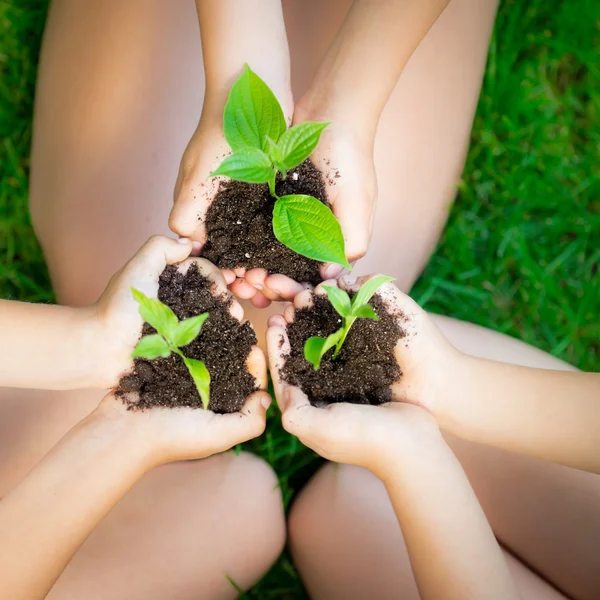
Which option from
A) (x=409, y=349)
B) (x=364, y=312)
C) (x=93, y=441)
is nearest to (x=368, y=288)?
(x=364, y=312)

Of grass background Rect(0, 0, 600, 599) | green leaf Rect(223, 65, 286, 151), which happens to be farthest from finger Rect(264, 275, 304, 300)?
grass background Rect(0, 0, 600, 599)

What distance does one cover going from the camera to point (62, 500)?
86cm

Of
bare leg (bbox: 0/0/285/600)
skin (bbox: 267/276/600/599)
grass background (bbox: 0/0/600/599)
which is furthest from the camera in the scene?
grass background (bbox: 0/0/600/599)

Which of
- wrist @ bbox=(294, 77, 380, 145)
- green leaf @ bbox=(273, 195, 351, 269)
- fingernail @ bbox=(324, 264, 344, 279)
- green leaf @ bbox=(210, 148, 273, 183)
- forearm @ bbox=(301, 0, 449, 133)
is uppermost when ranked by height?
forearm @ bbox=(301, 0, 449, 133)

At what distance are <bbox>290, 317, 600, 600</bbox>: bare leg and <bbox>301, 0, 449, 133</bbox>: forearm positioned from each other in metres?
0.49

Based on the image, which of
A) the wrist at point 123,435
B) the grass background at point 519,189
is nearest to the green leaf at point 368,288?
the wrist at point 123,435

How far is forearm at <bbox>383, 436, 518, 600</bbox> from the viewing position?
2.81 feet

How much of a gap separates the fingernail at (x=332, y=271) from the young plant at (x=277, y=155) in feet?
0.47

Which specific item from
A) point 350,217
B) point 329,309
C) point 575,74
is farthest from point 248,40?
point 575,74

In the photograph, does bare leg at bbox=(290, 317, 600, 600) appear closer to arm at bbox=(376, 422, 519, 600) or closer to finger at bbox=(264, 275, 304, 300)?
arm at bbox=(376, 422, 519, 600)

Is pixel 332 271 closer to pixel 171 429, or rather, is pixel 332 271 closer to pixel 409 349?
pixel 409 349

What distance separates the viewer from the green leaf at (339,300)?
83 centimetres

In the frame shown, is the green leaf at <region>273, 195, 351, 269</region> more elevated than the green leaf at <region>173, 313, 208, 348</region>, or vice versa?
the green leaf at <region>273, 195, 351, 269</region>

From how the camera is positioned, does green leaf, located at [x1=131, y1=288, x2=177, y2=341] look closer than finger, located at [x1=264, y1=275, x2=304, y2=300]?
Yes
